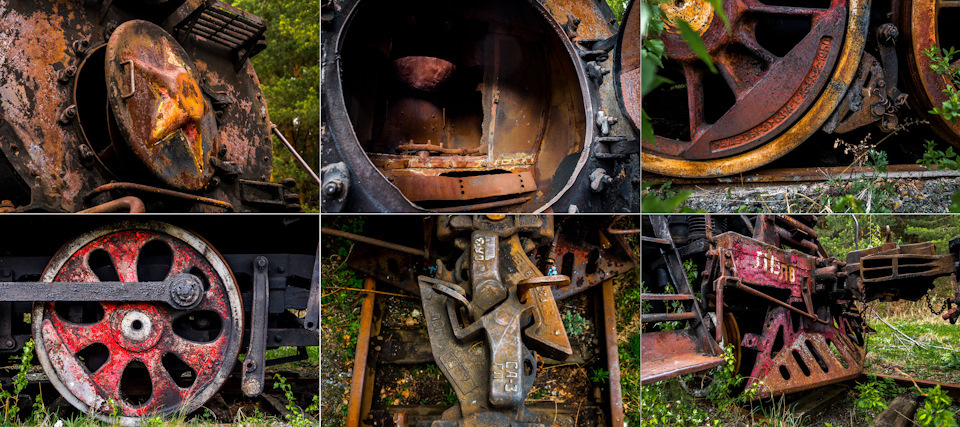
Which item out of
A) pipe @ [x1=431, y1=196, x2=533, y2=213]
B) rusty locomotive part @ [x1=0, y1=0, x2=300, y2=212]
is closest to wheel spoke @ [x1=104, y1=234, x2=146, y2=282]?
rusty locomotive part @ [x1=0, y1=0, x2=300, y2=212]

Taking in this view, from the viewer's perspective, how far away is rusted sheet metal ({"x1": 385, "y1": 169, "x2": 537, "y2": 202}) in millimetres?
2930

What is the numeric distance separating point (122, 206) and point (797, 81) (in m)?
3.56

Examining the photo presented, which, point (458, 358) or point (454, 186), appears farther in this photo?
point (454, 186)

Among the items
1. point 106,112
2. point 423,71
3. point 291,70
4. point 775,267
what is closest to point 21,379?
point 106,112

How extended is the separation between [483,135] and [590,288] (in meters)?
1.19

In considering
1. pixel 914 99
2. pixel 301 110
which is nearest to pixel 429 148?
pixel 914 99

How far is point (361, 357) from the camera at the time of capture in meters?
3.18

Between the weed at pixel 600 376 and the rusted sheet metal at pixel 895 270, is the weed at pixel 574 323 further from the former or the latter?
the rusted sheet metal at pixel 895 270

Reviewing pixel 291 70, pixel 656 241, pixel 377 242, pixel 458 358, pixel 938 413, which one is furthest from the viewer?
pixel 291 70

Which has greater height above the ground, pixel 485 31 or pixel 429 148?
pixel 485 31

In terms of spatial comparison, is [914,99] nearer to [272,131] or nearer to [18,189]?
[272,131]

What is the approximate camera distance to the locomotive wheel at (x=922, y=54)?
3504 mm

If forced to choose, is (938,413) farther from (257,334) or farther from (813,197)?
(257,334)

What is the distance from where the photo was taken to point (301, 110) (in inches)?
268
